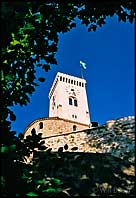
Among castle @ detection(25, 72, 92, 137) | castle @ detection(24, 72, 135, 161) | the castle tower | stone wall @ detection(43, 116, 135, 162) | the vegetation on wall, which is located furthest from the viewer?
the castle tower

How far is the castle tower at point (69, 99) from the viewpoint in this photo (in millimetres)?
52175

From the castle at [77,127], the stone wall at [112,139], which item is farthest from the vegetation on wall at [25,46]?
the stone wall at [112,139]

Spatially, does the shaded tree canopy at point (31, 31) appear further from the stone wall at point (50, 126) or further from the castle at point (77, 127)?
the stone wall at point (50, 126)

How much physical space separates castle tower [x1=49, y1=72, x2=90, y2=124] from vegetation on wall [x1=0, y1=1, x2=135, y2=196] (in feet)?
140

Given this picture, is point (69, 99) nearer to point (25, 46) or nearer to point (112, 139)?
point (112, 139)

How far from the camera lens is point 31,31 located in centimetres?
722

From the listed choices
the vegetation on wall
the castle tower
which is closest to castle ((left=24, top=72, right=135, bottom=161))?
the castle tower

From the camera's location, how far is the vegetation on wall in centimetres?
515

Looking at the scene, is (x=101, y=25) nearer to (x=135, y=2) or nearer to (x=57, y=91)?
(x=135, y=2)

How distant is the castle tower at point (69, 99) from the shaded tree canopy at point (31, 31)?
42563 millimetres

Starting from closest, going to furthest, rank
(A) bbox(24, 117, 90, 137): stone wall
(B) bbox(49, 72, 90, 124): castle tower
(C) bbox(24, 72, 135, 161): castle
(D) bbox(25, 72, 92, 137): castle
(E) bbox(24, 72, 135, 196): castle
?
1. (E) bbox(24, 72, 135, 196): castle
2. (C) bbox(24, 72, 135, 161): castle
3. (A) bbox(24, 117, 90, 137): stone wall
4. (D) bbox(25, 72, 92, 137): castle
5. (B) bbox(49, 72, 90, 124): castle tower

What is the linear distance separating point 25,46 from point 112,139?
35.5 ft

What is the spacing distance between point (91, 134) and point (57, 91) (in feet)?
125

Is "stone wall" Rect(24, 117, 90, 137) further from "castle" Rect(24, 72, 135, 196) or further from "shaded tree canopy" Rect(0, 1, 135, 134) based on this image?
"shaded tree canopy" Rect(0, 1, 135, 134)
